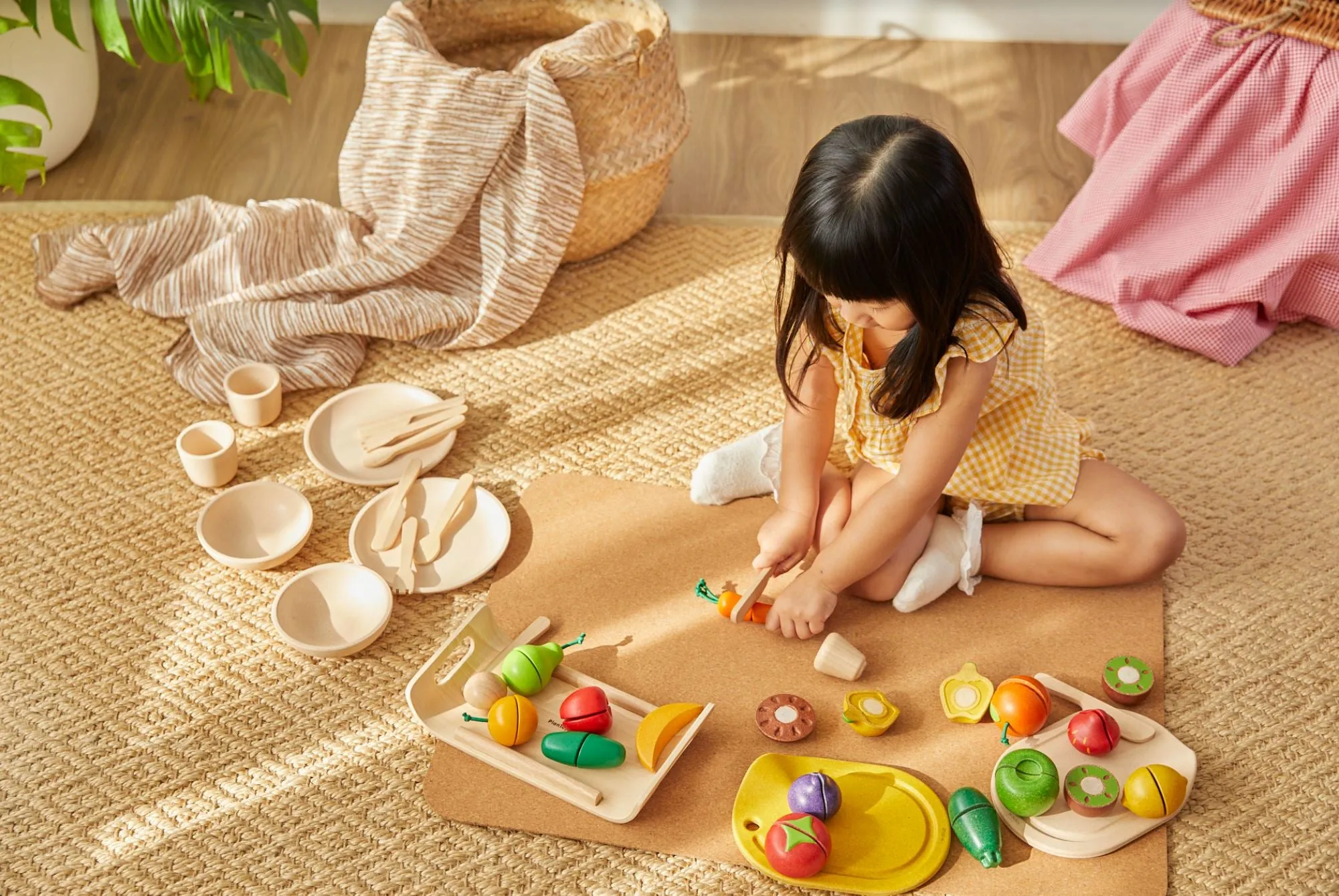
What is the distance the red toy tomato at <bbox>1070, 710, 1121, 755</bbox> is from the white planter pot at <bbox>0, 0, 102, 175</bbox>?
136 cm

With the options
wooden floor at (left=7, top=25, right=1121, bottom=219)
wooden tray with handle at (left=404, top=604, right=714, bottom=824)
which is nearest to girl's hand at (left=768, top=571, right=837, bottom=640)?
wooden tray with handle at (left=404, top=604, right=714, bottom=824)

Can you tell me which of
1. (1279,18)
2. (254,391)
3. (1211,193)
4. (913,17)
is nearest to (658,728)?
(254,391)

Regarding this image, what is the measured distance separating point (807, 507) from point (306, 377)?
0.59 meters

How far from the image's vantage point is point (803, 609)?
3.85ft

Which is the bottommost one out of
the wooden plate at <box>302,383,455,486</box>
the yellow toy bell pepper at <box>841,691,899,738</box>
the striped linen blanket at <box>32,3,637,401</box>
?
the yellow toy bell pepper at <box>841,691,899,738</box>

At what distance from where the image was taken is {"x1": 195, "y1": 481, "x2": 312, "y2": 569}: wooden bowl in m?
1.26

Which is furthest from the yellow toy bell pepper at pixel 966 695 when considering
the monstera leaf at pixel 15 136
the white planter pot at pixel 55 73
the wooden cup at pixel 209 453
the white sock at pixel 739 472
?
the white planter pot at pixel 55 73

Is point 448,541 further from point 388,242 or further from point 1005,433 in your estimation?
point 1005,433

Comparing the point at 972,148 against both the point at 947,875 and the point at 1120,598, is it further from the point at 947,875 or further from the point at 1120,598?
the point at 947,875

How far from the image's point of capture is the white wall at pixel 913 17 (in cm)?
203

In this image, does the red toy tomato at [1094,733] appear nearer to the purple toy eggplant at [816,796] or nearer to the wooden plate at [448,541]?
the purple toy eggplant at [816,796]

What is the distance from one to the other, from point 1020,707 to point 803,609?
211 millimetres

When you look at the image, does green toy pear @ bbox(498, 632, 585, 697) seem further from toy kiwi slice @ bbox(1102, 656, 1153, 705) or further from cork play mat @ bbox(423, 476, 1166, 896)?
toy kiwi slice @ bbox(1102, 656, 1153, 705)

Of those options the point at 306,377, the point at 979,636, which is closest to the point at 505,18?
the point at 306,377
